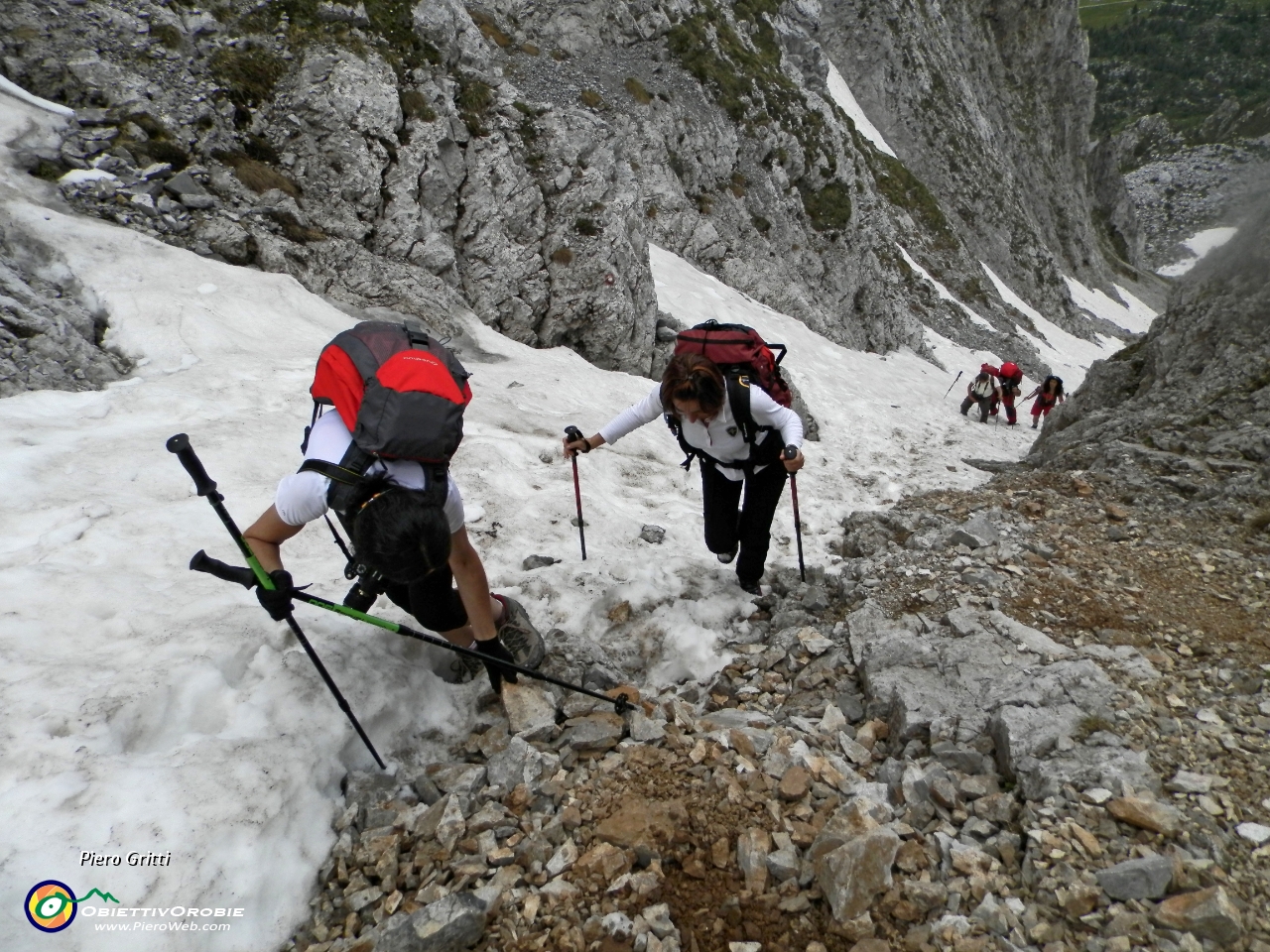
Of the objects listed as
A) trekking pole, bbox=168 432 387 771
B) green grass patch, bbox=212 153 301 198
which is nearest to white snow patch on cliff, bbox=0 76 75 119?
green grass patch, bbox=212 153 301 198

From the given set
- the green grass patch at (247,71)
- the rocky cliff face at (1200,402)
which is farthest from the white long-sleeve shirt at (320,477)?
the green grass patch at (247,71)

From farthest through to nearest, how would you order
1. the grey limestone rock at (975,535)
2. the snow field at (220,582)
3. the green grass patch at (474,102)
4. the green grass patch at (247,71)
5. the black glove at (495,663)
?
the green grass patch at (474,102) → the green grass patch at (247,71) → the grey limestone rock at (975,535) → the black glove at (495,663) → the snow field at (220,582)

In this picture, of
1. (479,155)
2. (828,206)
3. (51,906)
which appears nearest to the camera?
(51,906)

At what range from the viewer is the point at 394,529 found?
11.7ft

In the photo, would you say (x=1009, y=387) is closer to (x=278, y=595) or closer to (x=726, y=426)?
(x=726, y=426)

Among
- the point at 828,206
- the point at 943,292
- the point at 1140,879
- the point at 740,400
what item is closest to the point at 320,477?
the point at 740,400

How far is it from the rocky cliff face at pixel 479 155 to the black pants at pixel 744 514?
912 cm

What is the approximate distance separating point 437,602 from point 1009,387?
798 inches

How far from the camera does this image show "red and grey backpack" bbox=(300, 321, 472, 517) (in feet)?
11.5

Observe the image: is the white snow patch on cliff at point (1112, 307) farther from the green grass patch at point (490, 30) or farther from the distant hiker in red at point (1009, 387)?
the green grass patch at point (490, 30)

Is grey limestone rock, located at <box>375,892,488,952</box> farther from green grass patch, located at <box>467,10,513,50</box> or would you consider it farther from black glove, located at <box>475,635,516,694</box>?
green grass patch, located at <box>467,10,513,50</box>

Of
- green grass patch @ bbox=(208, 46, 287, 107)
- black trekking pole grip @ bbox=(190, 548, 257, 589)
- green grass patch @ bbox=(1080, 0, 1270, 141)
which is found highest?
green grass patch @ bbox=(1080, 0, 1270, 141)

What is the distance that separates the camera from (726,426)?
5.64 meters

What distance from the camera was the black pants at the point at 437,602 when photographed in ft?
14.9
